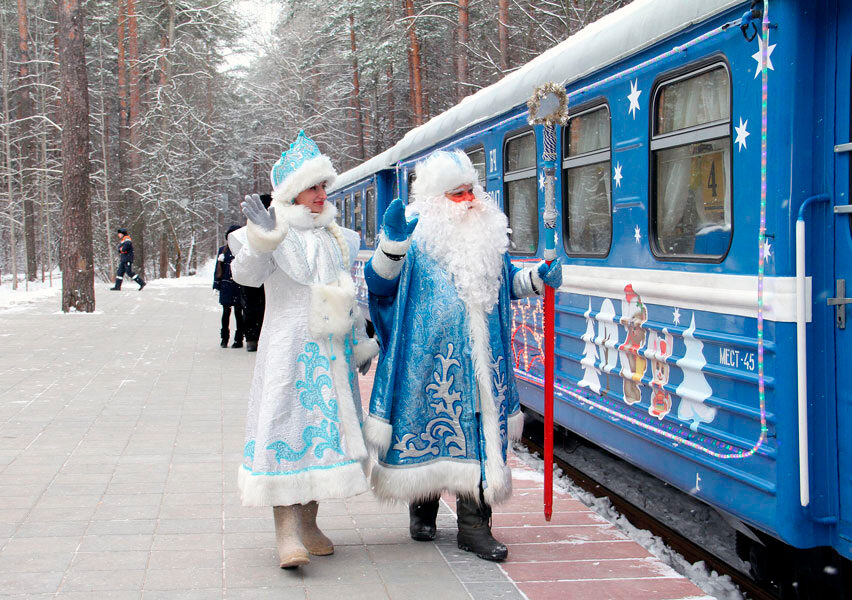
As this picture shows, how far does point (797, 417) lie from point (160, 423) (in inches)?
215

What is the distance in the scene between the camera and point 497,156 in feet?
24.7

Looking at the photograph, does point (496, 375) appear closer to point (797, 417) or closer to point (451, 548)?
point (451, 548)

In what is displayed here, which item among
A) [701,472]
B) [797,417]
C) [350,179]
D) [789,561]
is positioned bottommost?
[789,561]

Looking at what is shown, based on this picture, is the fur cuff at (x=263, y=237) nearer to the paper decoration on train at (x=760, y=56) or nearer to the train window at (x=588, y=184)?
the paper decoration on train at (x=760, y=56)

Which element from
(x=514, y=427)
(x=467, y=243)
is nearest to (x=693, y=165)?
(x=467, y=243)

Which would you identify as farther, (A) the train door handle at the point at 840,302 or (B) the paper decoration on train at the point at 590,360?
(B) the paper decoration on train at the point at 590,360

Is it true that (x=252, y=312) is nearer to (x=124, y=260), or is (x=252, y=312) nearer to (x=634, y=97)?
(x=634, y=97)

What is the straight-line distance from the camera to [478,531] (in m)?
4.27

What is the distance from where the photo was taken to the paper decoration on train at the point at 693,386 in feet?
13.7

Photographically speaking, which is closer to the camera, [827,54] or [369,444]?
[827,54]

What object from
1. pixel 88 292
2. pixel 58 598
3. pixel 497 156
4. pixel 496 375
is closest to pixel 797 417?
pixel 496 375

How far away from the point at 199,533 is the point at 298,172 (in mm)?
1936

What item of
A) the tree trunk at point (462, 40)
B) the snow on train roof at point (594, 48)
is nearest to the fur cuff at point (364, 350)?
the snow on train roof at point (594, 48)

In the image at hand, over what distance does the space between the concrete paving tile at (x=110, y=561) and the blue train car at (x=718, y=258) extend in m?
2.60
